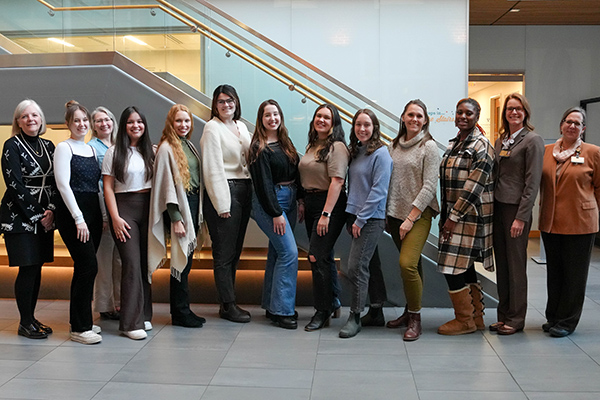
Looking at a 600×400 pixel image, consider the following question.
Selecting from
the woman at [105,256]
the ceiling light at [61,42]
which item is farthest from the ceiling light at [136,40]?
the woman at [105,256]

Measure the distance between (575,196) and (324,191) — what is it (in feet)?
5.74

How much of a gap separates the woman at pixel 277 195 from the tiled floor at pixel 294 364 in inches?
10.1

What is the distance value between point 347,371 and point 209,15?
3.52 meters

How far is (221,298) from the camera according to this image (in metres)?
4.98

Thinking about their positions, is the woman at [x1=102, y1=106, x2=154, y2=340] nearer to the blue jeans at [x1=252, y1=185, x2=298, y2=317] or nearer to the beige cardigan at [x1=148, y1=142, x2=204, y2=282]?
the beige cardigan at [x1=148, y1=142, x2=204, y2=282]

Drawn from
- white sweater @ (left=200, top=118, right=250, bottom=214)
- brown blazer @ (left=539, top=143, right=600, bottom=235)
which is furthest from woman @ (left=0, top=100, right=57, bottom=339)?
brown blazer @ (left=539, top=143, right=600, bottom=235)

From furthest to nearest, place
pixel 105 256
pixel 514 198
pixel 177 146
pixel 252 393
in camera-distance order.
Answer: pixel 105 256 < pixel 177 146 < pixel 514 198 < pixel 252 393

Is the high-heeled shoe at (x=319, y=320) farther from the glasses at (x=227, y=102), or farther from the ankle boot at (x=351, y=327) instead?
the glasses at (x=227, y=102)

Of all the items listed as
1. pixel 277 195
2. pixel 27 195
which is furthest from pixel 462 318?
pixel 27 195

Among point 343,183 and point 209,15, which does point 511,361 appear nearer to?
point 343,183

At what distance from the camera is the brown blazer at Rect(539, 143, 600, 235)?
445 cm

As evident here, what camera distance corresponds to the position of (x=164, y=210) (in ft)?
14.8

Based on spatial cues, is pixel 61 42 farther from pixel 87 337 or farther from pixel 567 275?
pixel 567 275

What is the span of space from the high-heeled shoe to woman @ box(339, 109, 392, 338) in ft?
0.72
